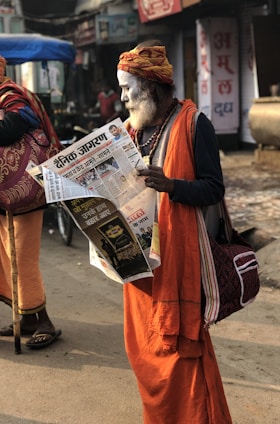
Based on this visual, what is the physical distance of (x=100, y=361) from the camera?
3.79m

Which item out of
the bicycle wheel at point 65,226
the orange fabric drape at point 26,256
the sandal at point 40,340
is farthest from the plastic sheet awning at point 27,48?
the sandal at point 40,340

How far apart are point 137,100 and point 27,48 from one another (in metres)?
6.79

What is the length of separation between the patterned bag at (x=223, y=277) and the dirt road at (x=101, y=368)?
0.89 m

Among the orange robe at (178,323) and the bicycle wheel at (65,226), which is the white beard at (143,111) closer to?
the orange robe at (178,323)

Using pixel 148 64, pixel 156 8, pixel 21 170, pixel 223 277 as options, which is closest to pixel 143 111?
pixel 148 64

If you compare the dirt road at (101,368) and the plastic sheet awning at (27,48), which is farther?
the plastic sheet awning at (27,48)

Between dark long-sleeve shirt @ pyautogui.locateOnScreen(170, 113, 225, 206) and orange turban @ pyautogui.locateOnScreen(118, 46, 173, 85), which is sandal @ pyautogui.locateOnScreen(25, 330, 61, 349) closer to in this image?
dark long-sleeve shirt @ pyautogui.locateOnScreen(170, 113, 225, 206)

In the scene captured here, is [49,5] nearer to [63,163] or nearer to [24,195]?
[24,195]

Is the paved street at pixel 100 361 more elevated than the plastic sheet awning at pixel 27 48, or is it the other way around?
the plastic sheet awning at pixel 27 48

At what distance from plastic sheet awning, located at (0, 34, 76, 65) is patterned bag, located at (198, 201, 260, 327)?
6831 millimetres

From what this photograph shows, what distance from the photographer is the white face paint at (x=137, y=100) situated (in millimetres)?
2473

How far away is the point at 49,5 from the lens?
1848 centimetres

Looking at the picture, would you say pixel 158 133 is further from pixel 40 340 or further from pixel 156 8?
pixel 156 8

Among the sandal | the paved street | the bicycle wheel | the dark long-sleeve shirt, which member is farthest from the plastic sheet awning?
the dark long-sleeve shirt
